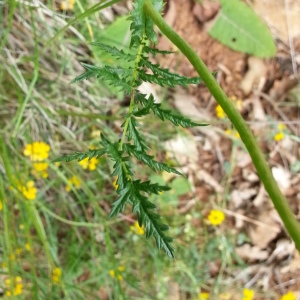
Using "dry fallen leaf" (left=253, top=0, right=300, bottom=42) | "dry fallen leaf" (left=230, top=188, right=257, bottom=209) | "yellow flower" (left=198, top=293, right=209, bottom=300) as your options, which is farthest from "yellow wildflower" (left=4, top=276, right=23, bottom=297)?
"dry fallen leaf" (left=253, top=0, right=300, bottom=42)

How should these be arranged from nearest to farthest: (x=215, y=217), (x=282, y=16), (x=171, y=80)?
(x=171, y=80), (x=215, y=217), (x=282, y=16)

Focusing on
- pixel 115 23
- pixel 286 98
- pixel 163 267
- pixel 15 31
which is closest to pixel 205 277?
pixel 163 267

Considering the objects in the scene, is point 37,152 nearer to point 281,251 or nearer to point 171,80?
point 171,80

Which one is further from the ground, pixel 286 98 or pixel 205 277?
pixel 286 98

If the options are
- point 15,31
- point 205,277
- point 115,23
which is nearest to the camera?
point 15,31

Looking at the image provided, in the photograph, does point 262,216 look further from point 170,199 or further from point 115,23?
point 115,23

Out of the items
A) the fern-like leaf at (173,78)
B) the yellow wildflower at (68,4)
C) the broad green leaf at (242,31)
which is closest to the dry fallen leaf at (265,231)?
the broad green leaf at (242,31)

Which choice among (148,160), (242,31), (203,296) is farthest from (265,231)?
(148,160)
